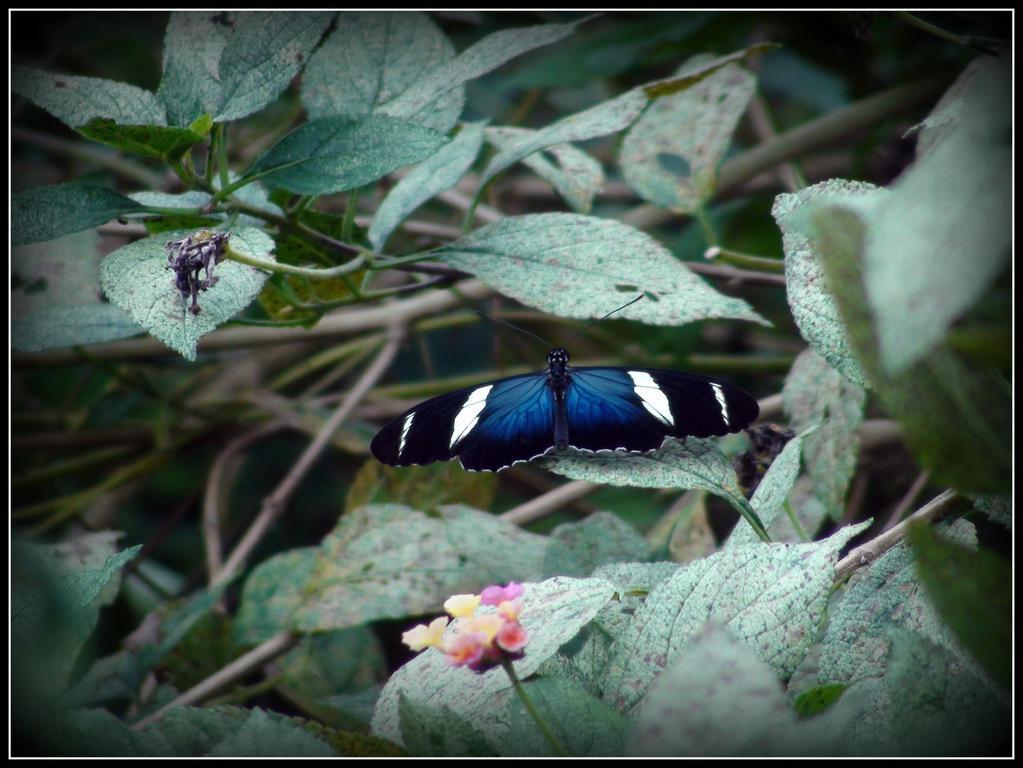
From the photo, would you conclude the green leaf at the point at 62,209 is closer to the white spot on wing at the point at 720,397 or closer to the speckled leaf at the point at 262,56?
the speckled leaf at the point at 262,56

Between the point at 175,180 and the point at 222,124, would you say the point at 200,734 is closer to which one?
the point at 222,124

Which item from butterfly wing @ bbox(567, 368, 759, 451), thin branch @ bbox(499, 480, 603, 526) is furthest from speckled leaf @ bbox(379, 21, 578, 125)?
thin branch @ bbox(499, 480, 603, 526)

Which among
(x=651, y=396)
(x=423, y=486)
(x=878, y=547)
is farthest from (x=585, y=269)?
(x=423, y=486)

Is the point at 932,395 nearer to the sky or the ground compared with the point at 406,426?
nearer to the sky

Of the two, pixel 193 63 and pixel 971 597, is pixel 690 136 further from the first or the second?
pixel 971 597

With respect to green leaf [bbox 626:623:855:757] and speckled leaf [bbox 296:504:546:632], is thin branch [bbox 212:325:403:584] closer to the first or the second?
speckled leaf [bbox 296:504:546:632]
